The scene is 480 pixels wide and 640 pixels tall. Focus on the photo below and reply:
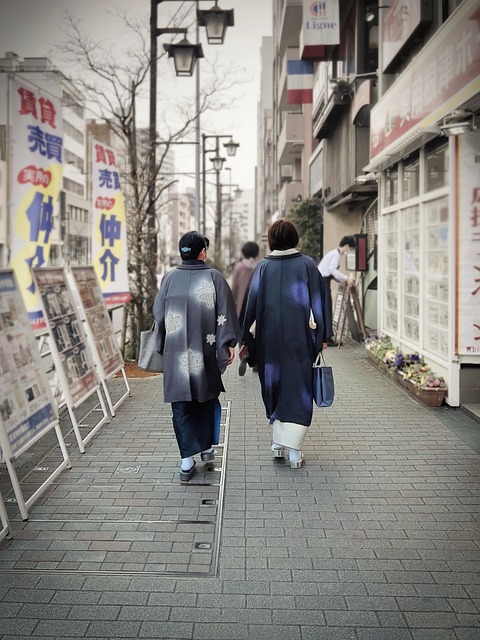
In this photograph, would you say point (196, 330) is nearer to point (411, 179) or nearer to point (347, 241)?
point (411, 179)

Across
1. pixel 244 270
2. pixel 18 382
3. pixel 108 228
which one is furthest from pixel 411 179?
pixel 18 382

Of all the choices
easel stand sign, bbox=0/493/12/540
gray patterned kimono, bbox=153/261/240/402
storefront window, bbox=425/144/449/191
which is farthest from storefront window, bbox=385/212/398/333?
easel stand sign, bbox=0/493/12/540

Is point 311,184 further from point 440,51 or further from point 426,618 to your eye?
point 426,618

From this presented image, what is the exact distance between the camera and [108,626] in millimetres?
3023

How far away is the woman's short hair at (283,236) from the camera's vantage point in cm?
531

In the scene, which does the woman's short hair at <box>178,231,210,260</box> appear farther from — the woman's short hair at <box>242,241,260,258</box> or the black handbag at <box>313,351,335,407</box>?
the woman's short hair at <box>242,241,260,258</box>

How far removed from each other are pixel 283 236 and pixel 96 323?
3.05 meters

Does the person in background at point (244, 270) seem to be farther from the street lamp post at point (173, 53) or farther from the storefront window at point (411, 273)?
the storefront window at point (411, 273)

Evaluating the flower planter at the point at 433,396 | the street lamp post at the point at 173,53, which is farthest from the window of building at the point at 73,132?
the flower planter at the point at 433,396

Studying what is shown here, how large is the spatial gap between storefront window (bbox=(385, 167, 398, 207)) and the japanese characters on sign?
1.99 ft

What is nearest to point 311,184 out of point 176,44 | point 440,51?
point 176,44

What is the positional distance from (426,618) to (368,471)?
2239 millimetres

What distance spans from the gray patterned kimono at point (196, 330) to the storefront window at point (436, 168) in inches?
148

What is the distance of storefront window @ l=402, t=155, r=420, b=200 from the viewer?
29.3 ft
